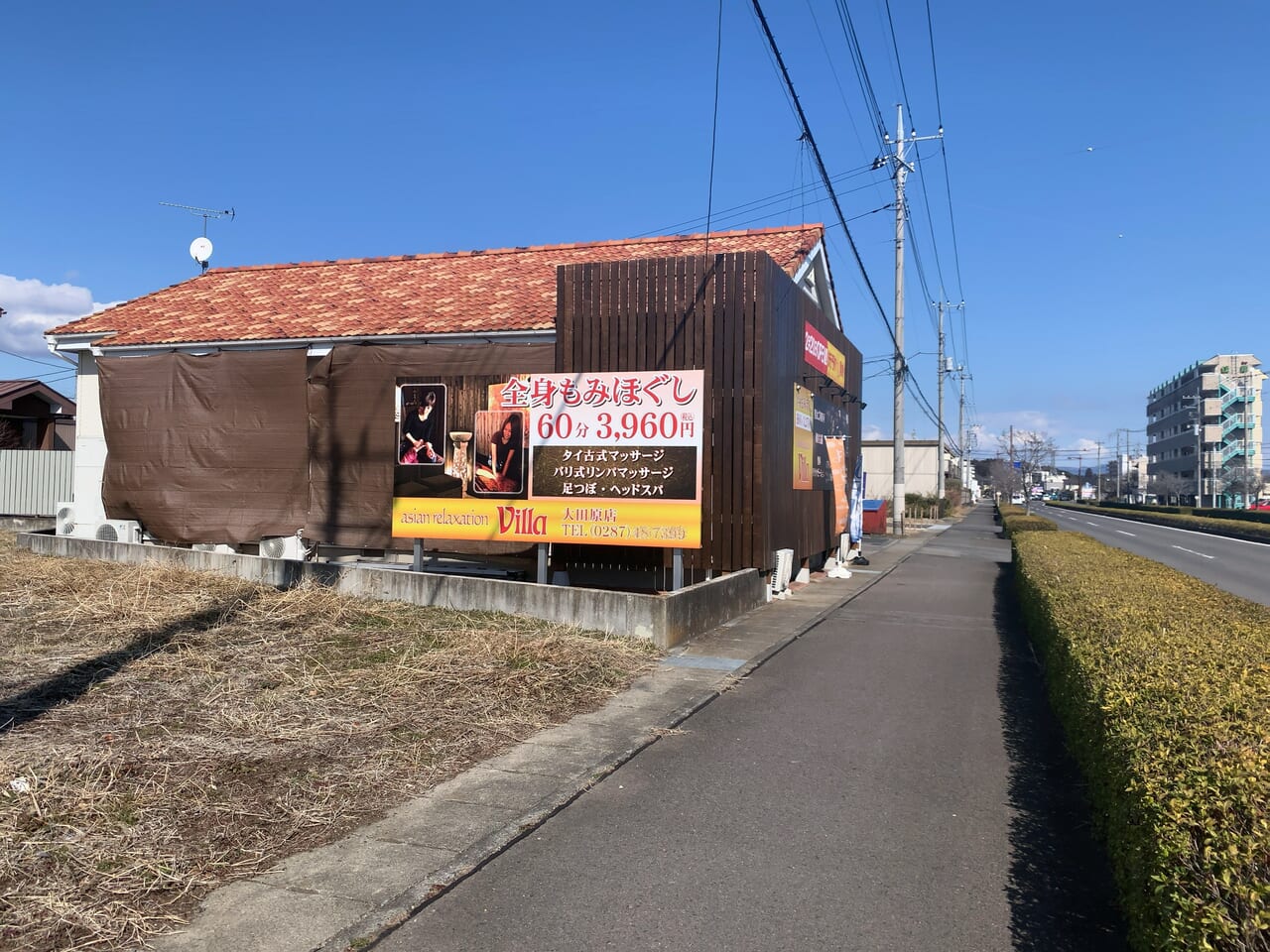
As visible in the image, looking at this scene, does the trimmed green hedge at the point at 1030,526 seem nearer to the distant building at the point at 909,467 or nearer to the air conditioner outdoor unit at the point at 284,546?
the air conditioner outdoor unit at the point at 284,546

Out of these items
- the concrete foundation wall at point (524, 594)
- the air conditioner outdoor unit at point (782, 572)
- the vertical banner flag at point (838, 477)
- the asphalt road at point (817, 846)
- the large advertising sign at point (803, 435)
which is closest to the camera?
the asphalt road at point (817, 846)

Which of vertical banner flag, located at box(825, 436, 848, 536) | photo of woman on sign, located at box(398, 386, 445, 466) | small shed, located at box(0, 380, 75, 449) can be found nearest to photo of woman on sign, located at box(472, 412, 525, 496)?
photo of woman on sign, located at box(398, 386, 445, 466)

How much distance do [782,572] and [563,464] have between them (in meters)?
4.50

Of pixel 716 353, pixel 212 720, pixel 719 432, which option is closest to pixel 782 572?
pixel 719 432

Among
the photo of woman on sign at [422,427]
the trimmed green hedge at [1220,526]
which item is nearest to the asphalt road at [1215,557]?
the trimmed green hedge at [1220,526]

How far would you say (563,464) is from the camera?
11180mm

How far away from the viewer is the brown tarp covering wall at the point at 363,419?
13.3 metres

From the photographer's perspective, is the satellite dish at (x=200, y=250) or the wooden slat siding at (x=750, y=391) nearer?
the wooden slat siding at (x=750, y=391)

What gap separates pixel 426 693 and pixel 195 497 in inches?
367

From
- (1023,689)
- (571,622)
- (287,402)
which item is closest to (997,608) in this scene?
(1023,689)

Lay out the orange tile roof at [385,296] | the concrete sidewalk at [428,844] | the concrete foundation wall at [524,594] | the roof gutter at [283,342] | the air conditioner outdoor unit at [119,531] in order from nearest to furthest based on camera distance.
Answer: the concrete sidewalk at [428,844]
the concrete foundation wall at [524,594]
the roof gutter at [283,342]
the air conditioner outdoor unit at [119,531]
the orange tile roof at [385,296]

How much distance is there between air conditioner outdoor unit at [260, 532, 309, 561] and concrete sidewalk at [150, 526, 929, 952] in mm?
7981

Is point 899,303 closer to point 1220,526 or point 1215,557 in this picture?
point 1215,557

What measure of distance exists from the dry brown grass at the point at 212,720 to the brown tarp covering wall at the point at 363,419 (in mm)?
2404
